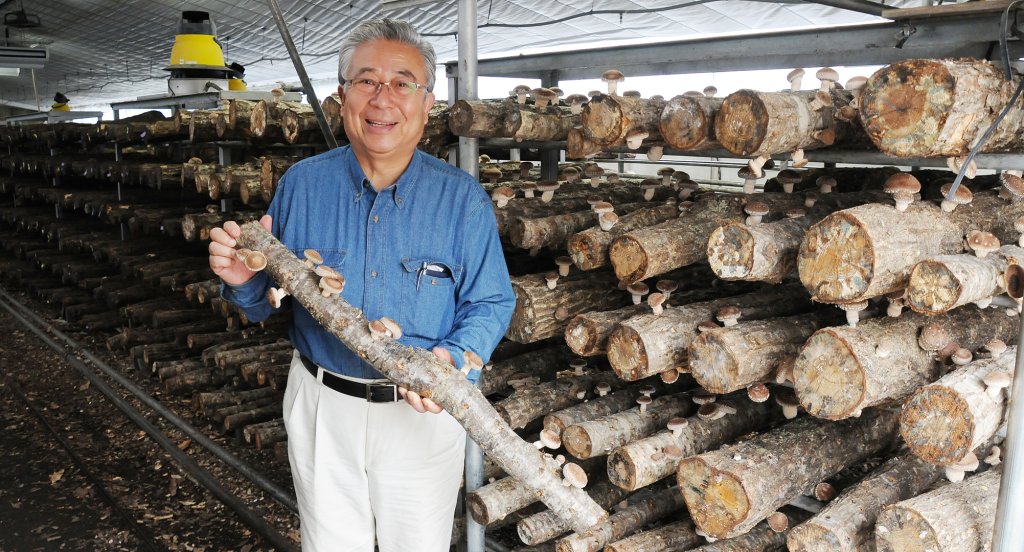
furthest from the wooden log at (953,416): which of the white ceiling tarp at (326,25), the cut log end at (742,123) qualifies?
the white ceiling tarp at (326,25)

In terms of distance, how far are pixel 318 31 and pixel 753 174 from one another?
10585mm

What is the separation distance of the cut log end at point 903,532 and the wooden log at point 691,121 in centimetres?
120

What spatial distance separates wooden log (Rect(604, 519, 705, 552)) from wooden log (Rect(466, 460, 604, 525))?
430 millimetres

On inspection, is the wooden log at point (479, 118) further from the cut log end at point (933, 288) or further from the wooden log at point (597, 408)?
the cut log end at point (933, 288)

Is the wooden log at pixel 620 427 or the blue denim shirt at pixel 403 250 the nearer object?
the blue denim shirt at pixel 403 250

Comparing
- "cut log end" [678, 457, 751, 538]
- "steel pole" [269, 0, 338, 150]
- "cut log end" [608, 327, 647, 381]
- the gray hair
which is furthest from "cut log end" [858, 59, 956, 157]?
"steel pole" [269, 0, 338, 150]

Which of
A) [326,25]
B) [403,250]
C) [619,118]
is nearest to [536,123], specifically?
[619,118]

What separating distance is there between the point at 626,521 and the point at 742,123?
1623 mm

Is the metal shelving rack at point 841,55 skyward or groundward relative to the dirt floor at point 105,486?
skyward

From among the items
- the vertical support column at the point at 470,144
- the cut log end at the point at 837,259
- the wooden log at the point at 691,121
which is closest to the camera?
the cut log end at the point at 837,259

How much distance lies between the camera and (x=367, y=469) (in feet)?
7.73

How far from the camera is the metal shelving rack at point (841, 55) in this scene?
176 centimetres

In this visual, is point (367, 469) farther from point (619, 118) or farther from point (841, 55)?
point (841, 55)

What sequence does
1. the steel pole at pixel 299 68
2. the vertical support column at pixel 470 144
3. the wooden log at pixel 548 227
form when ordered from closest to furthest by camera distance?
1. the vertical support column at pixel 470 144
2. the wooden log at pixel 548 227
3. the steel pole at pixel 299 68
